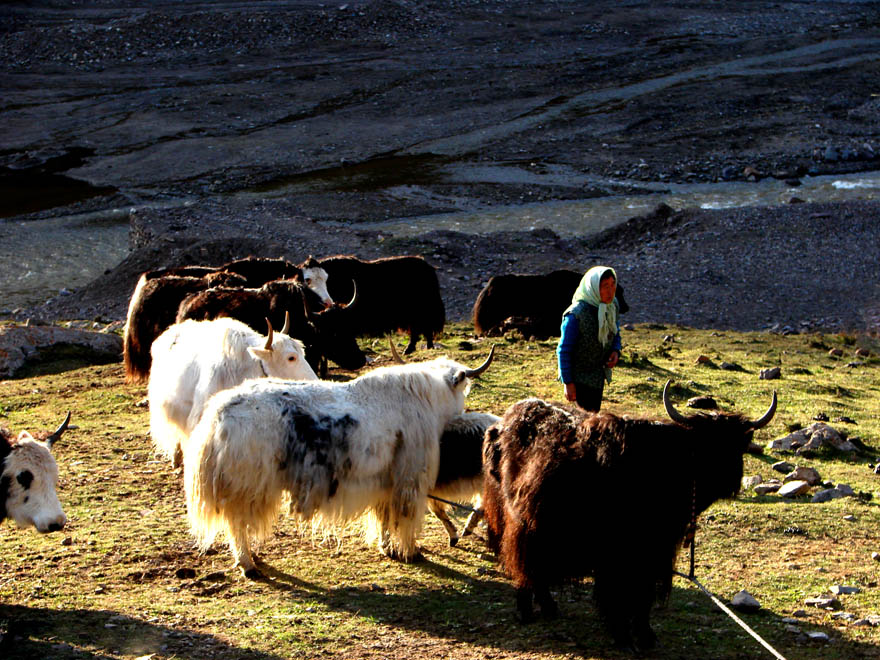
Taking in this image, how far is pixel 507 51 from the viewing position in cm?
3300

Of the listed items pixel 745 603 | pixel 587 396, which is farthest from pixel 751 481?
pixel 745 603

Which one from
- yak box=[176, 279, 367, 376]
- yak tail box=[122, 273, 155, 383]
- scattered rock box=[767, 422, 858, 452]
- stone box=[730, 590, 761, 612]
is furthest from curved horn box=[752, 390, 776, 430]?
yak tail box=[122, 273, 155, 383]

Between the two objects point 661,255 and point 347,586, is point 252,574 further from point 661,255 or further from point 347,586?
point 661,255

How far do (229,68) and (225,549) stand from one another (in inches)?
1126

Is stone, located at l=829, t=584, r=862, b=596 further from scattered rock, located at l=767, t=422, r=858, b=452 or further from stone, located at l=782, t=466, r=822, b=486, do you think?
scattered rock, located at l=767, t=422, r=858, b=452

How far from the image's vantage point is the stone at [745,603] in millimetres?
4426

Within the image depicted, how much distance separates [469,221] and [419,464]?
14672 millimetres

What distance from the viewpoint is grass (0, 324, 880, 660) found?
4.14 meters

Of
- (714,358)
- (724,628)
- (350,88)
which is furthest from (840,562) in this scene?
(350,88)

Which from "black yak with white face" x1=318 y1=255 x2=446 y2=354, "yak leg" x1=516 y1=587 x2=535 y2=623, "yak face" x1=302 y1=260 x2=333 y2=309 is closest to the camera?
"yak leg" x1=516 y1=587 x2=535 y2=623

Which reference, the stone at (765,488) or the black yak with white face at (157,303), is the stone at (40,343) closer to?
the black yak with white face at (157,303)

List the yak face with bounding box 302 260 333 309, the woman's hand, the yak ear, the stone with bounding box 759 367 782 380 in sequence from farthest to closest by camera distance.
Result: the stone with bounding box 759 367 782 380 < the yak face with bounding box 302 260 333 309 < the yak ear < the woman's hand

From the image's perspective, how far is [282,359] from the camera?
A: 19.8 feet

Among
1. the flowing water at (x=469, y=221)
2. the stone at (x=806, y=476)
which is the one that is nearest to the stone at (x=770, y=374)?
the stone at (x=806, y=476)
